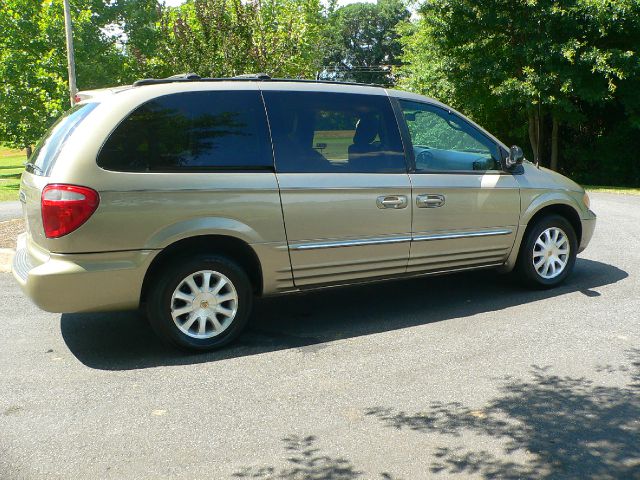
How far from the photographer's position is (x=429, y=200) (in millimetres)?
5520

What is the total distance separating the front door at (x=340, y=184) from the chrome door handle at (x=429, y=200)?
113mm

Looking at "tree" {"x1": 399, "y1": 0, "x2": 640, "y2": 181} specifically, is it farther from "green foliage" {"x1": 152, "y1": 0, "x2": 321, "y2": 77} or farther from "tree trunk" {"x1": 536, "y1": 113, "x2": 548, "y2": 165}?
"green foliage" {"x1": 152, "y1": 0, "x2": 321, "y2": 77}

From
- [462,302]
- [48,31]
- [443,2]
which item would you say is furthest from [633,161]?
[48,31]

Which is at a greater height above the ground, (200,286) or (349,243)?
(349,243)

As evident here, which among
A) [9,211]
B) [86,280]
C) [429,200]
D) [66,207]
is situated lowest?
[86,280]

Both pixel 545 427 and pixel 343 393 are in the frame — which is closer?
pixel 545 427

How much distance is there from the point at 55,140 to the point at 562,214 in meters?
4.67

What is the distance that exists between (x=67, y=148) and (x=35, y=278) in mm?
889

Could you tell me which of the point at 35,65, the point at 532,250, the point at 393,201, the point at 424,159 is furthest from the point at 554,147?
the point at 35,65

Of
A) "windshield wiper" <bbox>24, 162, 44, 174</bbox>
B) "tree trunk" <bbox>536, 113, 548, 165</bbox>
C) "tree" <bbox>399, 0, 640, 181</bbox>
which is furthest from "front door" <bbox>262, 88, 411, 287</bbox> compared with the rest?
"tree trunk" <bbox>536, 113, 548, 165</bbox>

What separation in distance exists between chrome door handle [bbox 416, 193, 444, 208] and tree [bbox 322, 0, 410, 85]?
276 ft

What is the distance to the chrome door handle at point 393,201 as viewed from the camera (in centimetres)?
528

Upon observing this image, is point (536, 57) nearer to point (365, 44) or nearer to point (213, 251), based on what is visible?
point (213, 251)

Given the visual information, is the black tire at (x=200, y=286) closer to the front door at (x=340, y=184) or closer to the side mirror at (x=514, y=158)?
the front door at (x=340, y=184)
